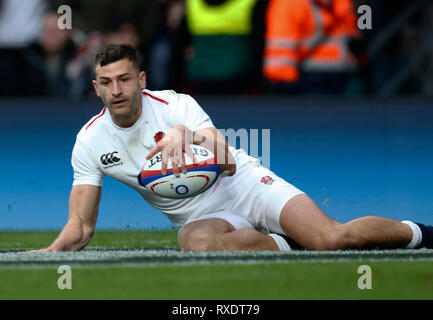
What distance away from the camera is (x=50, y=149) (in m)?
9.23

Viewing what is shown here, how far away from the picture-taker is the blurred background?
892cm

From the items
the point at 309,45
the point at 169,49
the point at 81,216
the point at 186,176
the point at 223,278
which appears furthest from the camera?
the point at 169,49

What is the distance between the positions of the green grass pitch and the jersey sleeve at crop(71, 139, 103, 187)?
0.60m

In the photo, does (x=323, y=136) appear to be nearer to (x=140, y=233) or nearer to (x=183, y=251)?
(x=140, y=233)

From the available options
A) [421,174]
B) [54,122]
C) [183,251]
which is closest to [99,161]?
[183,251]

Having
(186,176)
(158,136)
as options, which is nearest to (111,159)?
(158,136)

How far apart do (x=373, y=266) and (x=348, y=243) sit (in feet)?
3.09

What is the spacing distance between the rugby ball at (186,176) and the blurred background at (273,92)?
109 inches

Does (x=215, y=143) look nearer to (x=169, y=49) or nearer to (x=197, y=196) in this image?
(x=197, y=196)

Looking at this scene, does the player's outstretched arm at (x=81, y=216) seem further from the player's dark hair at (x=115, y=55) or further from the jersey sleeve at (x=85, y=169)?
the player's dark hair at (x=115, y=55)

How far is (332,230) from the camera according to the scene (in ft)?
20.5

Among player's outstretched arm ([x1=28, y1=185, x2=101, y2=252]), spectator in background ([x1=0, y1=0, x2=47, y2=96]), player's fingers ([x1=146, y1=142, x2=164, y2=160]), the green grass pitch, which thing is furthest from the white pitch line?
spectator in background ([x1=0, y1=0, x2=47, y2=96])

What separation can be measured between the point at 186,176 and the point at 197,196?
61 cm

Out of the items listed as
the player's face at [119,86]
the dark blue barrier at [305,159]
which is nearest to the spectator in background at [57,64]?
the dark blue barrier at [305,159]
